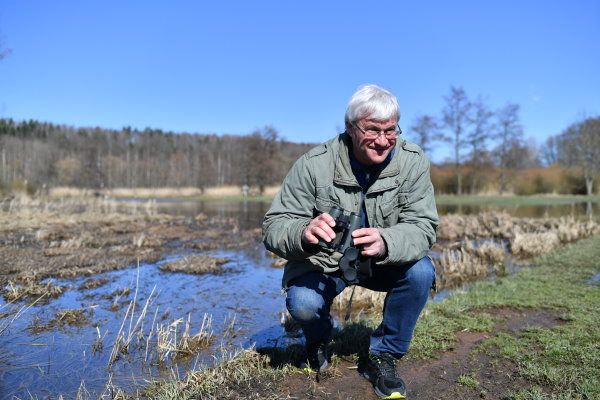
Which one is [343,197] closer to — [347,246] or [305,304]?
[347,246]

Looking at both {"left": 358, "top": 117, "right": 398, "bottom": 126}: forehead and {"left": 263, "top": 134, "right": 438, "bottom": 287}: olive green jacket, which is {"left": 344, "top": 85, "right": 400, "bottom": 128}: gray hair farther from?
{"left": 263, "top": 134, "right": 438, "bottom": 287}: olive green jacket

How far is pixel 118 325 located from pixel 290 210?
343cm

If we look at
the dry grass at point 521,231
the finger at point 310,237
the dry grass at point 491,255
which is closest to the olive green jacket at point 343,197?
the finger at point 310,237

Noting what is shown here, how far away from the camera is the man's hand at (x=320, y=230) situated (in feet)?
9.35

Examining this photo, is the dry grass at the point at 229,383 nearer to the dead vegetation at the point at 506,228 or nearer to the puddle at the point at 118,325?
the puddle at the point at 118,325

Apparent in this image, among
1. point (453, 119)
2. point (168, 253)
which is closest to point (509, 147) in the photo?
point (453, 119)

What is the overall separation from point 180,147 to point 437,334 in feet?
297

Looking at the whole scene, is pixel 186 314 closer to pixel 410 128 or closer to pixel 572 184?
pixel 410 128

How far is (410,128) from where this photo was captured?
140 ft

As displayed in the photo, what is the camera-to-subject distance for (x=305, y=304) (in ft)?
10.6

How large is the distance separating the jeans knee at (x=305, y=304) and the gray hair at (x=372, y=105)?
1.34 m

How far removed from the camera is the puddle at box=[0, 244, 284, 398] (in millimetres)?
3934

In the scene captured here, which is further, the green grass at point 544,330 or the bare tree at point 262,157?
the bare tree at point 262,157

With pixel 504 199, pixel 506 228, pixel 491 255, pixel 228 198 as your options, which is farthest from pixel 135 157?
pixel 491 255
